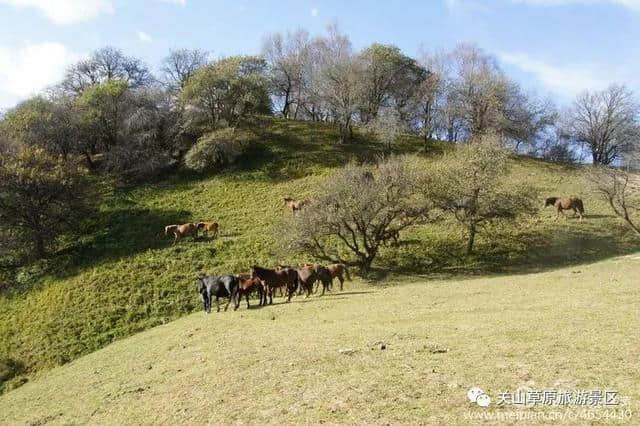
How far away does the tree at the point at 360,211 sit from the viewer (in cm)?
2902

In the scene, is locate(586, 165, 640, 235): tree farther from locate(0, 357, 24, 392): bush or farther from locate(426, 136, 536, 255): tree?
locate(0, 357, 24, 392): bush

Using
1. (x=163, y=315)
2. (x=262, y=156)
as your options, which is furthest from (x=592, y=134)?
(x=163, y=315)

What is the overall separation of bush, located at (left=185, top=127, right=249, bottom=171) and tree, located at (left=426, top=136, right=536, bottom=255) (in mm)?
25823

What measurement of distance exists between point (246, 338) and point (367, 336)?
4.22 metres

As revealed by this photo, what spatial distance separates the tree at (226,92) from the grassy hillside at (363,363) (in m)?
38.6

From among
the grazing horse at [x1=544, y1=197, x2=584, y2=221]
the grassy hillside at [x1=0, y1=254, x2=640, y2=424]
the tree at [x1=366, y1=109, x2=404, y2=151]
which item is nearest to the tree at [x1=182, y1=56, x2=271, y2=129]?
the tree at [x1=366, y1=109, x2=404, y2=151]

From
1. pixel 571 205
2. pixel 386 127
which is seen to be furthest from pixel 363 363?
pixel 386 127

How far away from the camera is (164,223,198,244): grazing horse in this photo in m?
36.3

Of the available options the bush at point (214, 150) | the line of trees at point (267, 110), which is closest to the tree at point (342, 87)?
the line of trees at point (267, 110)

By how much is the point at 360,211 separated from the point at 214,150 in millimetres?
26738

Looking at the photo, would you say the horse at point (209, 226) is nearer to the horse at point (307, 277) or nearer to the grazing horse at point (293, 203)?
the grazing horse at point (293, 203)

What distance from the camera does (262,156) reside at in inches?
2185

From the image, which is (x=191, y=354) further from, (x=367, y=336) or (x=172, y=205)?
(x=172, y=205)

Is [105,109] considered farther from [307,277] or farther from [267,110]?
[307,277]
